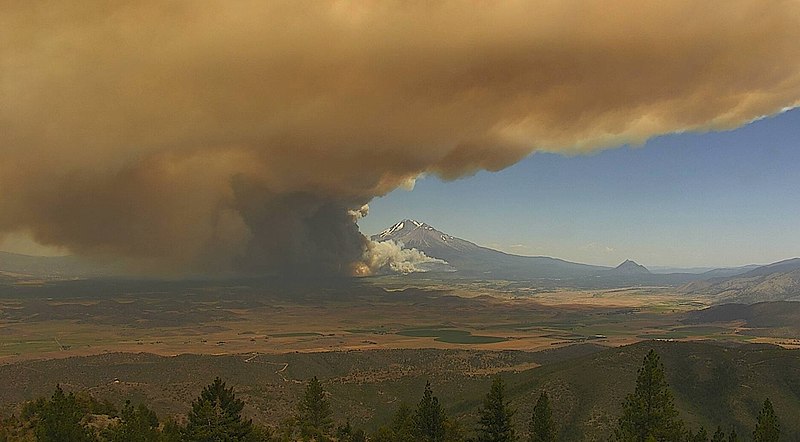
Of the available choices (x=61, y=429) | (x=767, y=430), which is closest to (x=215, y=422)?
(x=61, y=429)

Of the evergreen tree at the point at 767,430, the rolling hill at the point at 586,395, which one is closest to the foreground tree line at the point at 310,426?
the evergreen tree at the point at 767,430

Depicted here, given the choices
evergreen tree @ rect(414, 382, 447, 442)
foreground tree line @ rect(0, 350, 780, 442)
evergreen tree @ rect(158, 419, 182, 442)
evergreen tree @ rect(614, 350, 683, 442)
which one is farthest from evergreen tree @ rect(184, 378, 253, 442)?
evergreen tree @ rect(614, 350, 683, 442)

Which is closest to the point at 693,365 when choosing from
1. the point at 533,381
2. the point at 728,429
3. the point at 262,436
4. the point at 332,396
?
the point at 728,429

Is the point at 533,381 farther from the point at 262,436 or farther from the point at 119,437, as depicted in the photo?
the point at 119,437

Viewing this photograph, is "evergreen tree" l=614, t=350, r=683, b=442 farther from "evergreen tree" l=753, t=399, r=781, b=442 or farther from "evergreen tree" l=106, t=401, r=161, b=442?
"evergreen tree" l=106, t=401, r=161, b=442

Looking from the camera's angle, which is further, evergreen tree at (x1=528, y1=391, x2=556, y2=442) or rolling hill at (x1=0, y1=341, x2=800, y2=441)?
rolling hill at (x1=0, y1=341, x2=800, y2=441)

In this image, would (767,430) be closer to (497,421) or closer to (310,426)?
(497,421)

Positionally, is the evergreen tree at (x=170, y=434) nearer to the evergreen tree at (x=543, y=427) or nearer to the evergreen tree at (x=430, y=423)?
the evergreen tree at (x=430, y=423)
